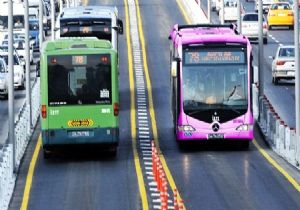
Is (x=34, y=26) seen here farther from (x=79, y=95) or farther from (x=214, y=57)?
(x=79, y=95)

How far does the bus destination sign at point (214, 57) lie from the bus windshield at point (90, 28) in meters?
10.8

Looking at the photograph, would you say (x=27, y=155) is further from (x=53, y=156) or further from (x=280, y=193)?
(x=280, y=193)

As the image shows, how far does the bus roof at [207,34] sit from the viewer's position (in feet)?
151

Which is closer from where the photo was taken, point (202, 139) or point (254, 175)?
point (254, 175)

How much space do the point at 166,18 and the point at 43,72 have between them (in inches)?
2270

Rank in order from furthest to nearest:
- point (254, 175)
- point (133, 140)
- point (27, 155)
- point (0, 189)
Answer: point (133, 140), point (27, 155), point (254, 175), point (0, 189)

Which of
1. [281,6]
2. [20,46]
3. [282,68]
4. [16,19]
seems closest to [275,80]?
[282,68]

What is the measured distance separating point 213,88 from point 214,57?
0.93 m

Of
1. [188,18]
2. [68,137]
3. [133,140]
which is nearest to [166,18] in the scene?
[188,18]

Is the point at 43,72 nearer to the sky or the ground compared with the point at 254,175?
nearer to the sky

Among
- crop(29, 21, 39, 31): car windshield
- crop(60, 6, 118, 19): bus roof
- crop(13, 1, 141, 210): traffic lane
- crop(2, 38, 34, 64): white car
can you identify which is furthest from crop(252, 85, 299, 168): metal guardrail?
crop(29, 21, 39, 31): car windshield

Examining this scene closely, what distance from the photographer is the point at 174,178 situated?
3922cm

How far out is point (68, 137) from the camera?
42.6 m

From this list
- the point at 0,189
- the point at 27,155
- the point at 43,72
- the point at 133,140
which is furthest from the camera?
the point at 133,140
